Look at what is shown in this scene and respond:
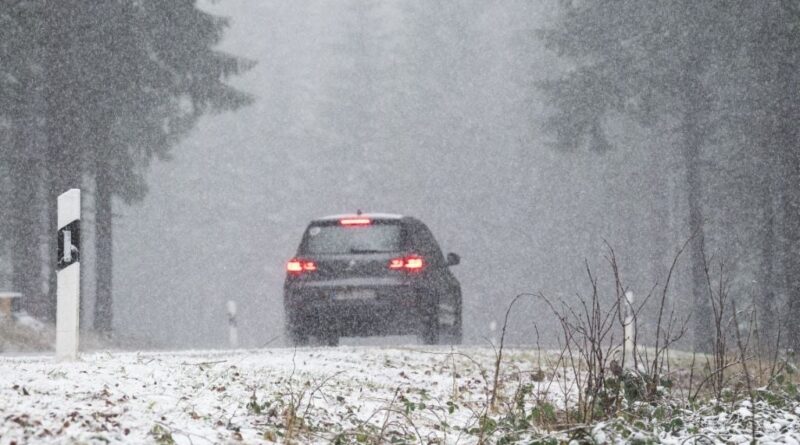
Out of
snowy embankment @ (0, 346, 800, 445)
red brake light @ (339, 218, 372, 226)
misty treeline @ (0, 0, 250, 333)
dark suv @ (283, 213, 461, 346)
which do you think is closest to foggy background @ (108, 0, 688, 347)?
misty treeline @ (0, 0, 250, 333)

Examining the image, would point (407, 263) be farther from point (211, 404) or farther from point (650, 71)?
point (650, 71)

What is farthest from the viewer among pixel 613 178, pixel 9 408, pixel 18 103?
pixel 613 178

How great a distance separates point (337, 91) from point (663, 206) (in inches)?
895

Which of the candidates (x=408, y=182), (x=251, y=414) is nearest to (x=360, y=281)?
(x=251, y=414)

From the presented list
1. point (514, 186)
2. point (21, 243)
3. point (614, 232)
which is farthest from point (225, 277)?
point (21, 243)

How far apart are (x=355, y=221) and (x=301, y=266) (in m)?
0.89

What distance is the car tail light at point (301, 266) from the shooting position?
12.7m

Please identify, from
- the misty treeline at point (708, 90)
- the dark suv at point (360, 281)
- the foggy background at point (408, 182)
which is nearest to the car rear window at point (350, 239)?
the dark suv at point (360, 281)

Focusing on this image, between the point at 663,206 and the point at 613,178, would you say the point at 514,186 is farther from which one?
the point at 663,206

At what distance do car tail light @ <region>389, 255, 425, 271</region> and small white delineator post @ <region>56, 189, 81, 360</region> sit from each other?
18.0 feet

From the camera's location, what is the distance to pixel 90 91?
64.0 ft

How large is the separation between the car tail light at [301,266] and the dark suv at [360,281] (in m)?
0.01

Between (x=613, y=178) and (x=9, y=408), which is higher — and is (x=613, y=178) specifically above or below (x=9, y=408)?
above

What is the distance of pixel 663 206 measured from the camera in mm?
39594
